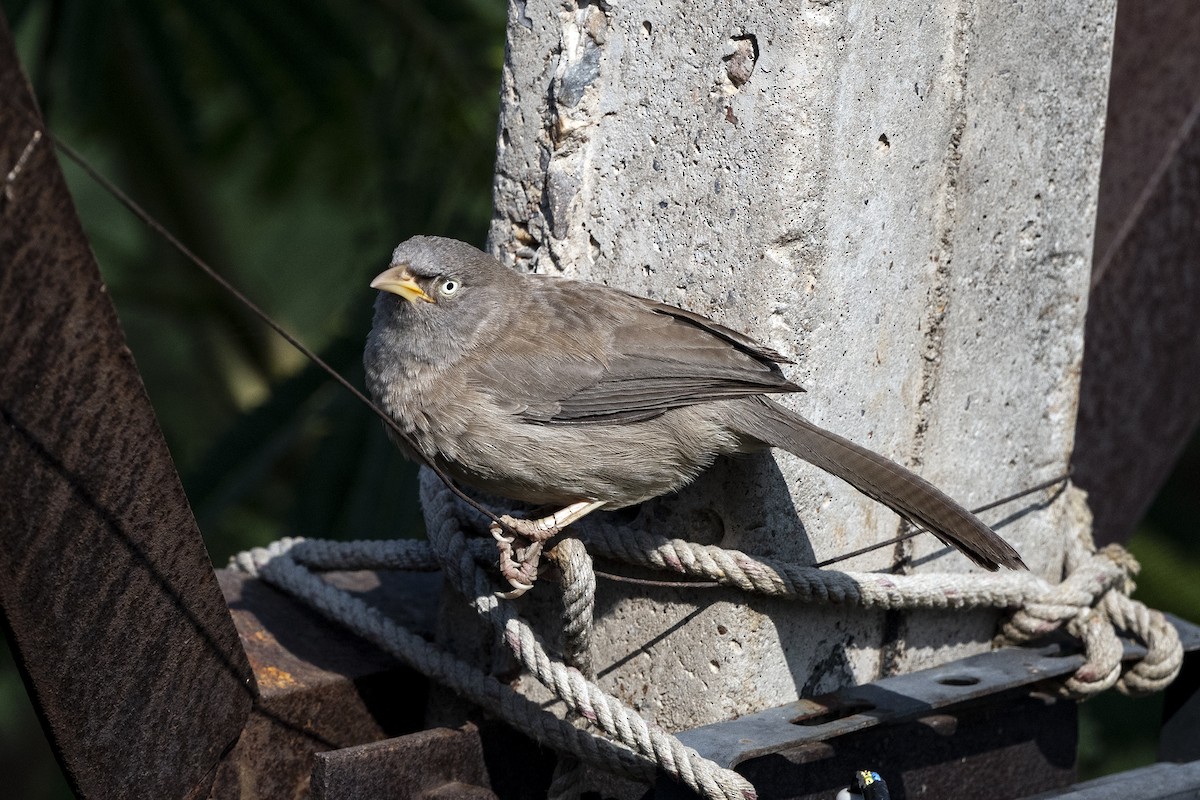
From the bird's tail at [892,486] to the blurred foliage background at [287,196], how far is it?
5.96 feet

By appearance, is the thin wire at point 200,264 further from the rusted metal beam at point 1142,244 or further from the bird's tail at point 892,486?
the rusted metal beam at point 1142,244

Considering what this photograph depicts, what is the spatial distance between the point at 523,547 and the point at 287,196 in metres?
4.48

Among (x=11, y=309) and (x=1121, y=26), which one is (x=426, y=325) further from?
(x=1121, y=26)

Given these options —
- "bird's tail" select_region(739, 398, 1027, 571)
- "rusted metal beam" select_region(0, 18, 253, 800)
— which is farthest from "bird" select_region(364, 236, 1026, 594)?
"rusted metal beam" select_region(0, 18, 253, 800)

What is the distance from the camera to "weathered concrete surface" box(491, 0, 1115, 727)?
2.45m

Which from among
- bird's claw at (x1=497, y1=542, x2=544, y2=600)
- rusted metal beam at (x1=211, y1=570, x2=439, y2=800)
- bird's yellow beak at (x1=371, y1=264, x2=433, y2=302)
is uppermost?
bird's yellow beak at (x1=371, y1=264, x2=433, y2=302)

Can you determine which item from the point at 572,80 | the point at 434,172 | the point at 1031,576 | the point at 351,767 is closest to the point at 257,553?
the point at 351,767

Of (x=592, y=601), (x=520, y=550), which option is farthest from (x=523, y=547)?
(x=592, y=601)

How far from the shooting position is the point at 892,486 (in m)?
2.52

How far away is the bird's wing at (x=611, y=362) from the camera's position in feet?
8.58

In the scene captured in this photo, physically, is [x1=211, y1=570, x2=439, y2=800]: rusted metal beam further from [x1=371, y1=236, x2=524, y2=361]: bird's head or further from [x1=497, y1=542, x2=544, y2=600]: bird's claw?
[x1=371, y1=236, x2=524, y2=361]: bird's head

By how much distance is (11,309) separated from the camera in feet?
5.80

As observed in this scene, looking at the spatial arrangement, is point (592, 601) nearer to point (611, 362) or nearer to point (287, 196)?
point (611, 362)

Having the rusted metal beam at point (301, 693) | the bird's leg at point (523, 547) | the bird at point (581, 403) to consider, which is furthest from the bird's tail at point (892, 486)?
the rusted metal beam at point (301, 693)
